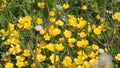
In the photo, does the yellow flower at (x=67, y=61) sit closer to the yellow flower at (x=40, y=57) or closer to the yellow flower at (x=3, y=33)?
the yellow flower at (x=40, y=57)

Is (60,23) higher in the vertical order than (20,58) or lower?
higher

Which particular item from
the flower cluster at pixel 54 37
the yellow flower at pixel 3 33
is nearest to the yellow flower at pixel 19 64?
the flower cluster at pixel 54 37

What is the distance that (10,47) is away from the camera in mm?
2162

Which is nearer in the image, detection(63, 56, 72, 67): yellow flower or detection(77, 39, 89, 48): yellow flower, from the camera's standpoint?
detection(63, 56, 72, 67): yellow flower

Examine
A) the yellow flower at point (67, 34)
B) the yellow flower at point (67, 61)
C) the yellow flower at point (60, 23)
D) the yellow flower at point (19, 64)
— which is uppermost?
the yellow flower at point (60, 23)

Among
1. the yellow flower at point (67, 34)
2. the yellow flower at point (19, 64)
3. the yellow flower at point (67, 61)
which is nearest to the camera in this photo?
the yellow flower at point (67, 61)

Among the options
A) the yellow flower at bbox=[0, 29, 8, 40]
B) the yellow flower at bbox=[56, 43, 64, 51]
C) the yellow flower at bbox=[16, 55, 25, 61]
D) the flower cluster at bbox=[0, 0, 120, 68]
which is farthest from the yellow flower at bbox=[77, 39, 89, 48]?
the yellow flower at bbox=[0, 29, 8, 40]

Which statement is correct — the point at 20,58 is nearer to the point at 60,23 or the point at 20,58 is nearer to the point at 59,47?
the point at 59,47

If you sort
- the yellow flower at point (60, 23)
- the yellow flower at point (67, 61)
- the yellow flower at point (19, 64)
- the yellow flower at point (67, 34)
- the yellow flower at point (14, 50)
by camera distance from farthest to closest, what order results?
1. the yellow flower at point (60, 23)
2. the yellow flower at point (67, 34)
3. the yellow flower at point (14, 50)
4. the yellow flower at point (19, 64)
5. the yellow flower at point (67, 61)

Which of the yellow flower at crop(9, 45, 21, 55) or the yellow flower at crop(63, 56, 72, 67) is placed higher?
the yellow flower at crop(9, 45, 21, 55)

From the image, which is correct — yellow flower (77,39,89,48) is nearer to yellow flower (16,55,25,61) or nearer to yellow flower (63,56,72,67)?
yellow flower (63,56,72,67)

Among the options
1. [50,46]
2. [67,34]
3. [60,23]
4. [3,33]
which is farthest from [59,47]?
[3,33]

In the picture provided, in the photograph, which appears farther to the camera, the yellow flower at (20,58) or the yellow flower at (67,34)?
the yellow flower at (67,34)

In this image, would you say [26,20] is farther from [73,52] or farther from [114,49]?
[114,49]
